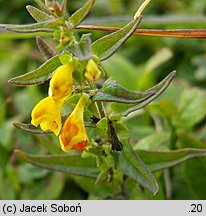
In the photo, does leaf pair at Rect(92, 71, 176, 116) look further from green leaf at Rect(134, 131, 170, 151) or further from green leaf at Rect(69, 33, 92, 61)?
green leaf at Rect(134, 131, 170, 151)

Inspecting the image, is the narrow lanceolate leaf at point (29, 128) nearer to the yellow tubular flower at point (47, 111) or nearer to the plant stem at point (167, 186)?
the yellow tubular flower at point (47, 111)

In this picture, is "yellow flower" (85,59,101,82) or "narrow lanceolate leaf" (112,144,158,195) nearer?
"yellow flower" (85,59,101,82)

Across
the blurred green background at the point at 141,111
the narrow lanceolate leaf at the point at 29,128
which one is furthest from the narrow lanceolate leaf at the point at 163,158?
the narrow lanceolate leaf at the point at 29,128

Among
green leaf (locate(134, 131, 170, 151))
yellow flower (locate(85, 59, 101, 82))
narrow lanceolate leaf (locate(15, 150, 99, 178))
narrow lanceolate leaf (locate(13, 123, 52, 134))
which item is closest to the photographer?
yellow flower (locate(85, 59, 101, 82))

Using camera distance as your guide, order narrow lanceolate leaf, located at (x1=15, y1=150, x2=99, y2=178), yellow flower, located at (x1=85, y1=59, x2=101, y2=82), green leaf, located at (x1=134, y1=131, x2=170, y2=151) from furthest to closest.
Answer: green leaf, located at (x1=134, y1=131, x2=170, y2=151) < narrow lanceolate leaf, located at (x1=15, y1=150, x2=99, y2=178) < yellow flower, located at (x1=85, y1=59, x2=101, y2=82)

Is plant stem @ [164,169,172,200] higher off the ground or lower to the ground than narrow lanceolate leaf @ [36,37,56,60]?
lower

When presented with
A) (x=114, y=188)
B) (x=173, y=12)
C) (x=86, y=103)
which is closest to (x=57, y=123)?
(x=86, y=103)

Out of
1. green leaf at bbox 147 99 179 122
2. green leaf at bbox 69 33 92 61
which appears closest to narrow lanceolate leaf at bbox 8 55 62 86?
green leaf at bbox 69 33 92 61
